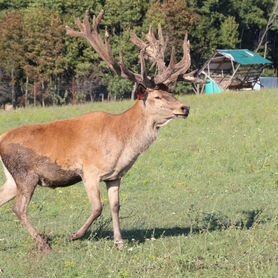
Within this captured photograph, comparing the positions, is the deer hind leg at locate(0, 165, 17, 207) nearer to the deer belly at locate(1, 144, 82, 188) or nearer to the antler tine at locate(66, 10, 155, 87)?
the deer belly at locate(1, 144, 82, 188)

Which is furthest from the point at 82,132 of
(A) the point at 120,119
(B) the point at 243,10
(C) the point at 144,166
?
(B) the point at 243,10

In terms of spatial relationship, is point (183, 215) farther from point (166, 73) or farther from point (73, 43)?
point (73, 43)

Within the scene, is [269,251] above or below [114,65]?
below

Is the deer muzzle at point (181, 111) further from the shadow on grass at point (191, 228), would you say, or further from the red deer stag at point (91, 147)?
the shadow on grass at point (191, 228)

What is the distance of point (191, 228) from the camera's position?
961 cm

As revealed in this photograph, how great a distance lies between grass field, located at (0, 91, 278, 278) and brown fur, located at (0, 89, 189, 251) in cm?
56

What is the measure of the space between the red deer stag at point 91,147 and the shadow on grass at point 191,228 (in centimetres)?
43

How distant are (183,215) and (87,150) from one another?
272 cm

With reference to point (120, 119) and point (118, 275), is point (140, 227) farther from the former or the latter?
point (118, 275)

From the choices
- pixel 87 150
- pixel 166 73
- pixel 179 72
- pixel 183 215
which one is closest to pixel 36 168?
pixel 87 150

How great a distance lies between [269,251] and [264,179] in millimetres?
7797

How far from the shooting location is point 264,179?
15773 mm

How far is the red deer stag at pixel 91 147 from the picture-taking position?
30.6 feet

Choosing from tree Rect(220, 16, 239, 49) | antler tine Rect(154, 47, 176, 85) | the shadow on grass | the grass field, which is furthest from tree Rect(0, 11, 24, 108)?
antler tine Rect(154, 47, 176, 85)
